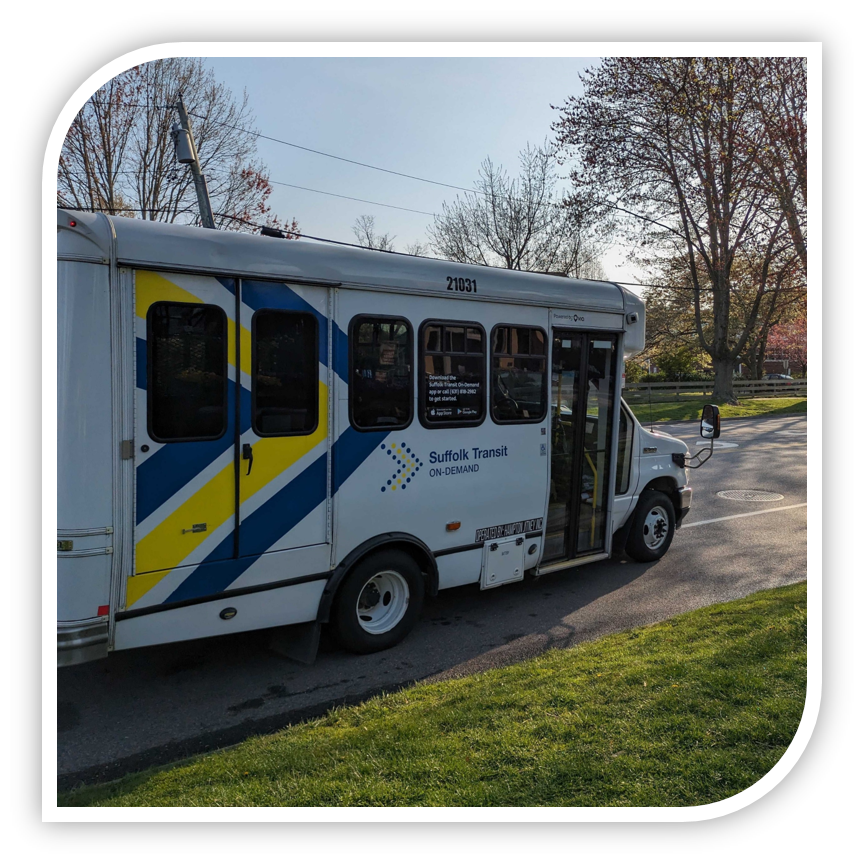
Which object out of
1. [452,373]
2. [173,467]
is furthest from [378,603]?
[173,467]

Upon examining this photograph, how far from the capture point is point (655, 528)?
824 centimetres

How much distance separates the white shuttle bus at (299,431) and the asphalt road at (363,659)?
0.36m

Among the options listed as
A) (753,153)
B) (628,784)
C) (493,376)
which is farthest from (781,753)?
(753,153)

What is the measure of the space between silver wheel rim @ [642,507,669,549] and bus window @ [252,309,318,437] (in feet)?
14.8

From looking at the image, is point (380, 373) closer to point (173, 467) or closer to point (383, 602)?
point (173, 467)

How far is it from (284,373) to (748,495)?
31.4 ft

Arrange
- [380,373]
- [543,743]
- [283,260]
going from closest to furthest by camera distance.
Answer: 1. [543,743]
2. [283,260]
3. [380,373]

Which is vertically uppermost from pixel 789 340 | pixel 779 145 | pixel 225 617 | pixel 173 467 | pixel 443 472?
pixel 779 145

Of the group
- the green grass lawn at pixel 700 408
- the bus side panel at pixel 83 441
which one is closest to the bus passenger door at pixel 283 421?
the bus side panel at pixel 83 441

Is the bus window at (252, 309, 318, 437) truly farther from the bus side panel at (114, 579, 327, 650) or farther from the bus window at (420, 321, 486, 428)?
the bus side panel at (114, 579, 327, 650)

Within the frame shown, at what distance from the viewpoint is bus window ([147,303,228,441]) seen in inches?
176

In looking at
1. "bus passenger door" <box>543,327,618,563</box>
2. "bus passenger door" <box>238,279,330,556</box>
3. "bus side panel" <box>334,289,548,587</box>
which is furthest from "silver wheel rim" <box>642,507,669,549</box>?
"bus passenger door" <box>238,279,330,556</box>

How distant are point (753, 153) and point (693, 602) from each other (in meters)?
19.8

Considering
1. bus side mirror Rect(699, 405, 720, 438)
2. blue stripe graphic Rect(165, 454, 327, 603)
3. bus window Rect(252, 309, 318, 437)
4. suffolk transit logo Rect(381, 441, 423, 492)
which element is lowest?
blue stripe graphic Rect(165, 454, 327, 603)
